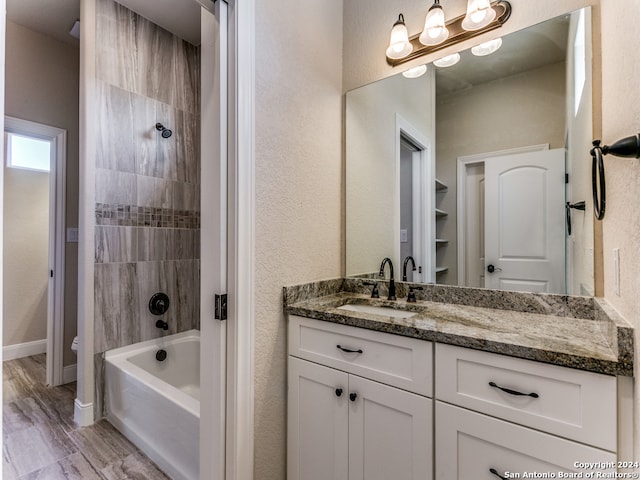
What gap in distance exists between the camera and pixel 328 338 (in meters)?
1.32

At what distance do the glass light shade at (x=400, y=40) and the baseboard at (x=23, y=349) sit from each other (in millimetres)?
4251

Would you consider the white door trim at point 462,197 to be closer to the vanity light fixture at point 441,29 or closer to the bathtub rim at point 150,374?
the vanity light fixture at point 441,29

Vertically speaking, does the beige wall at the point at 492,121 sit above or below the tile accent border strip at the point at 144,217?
above

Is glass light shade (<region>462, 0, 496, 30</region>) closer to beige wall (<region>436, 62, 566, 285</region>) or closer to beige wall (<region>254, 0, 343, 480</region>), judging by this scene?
beige wall (<region>436, 62, 566, 285</region>)

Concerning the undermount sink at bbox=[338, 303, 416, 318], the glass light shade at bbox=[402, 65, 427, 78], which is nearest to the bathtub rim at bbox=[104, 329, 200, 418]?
the undermount sink at bbox=[338, 303, 416, 318]

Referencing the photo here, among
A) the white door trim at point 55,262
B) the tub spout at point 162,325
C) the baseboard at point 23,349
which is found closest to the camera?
the tub spout at point 162,325

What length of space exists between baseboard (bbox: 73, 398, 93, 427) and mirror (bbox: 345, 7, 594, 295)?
6.38 ft

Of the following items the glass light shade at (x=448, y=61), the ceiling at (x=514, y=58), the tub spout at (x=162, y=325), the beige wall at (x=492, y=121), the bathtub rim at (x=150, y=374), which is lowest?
the bathtub rim at (x=150, y=374)

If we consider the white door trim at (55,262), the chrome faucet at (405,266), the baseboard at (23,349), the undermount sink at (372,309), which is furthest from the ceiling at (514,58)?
the baseboard at (23,349)

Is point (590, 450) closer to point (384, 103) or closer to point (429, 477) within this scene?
point (429, 477)

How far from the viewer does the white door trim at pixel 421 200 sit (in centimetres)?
168

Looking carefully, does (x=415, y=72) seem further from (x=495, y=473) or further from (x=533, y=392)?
(x=495, y=473)

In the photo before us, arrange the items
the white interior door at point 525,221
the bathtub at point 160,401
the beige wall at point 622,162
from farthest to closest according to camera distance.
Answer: the bathtub at point 160,401 < the white interior door at point 525,221 < the beige wall at point 622,162

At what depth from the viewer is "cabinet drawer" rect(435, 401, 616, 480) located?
33.0 inches
